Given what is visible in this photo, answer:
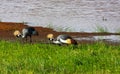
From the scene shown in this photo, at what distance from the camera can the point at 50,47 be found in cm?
1242

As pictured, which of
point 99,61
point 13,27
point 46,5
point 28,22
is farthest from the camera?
point 46,5

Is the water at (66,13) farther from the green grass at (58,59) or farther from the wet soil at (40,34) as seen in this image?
the green grass at (58,59)

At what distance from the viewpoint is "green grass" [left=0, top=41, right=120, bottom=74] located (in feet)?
30.4

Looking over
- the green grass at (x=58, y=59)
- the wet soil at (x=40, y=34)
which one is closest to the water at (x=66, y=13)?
the wet soil at (x=40, y=34)

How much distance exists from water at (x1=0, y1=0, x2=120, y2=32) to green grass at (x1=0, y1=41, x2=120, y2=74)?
5752 mm

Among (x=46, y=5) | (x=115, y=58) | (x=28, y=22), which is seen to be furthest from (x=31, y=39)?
(x=46, y=5)

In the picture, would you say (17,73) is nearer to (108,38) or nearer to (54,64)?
(54,64)

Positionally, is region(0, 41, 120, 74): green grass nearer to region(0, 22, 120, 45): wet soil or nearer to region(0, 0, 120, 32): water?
region(0, 22, 120, 45): wet soil

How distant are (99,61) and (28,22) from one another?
9.82 meters

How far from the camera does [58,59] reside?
10430mm

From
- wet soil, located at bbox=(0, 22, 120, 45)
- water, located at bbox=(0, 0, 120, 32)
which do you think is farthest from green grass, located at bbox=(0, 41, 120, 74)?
water, located at bbox=(0, 0, 120, 32)

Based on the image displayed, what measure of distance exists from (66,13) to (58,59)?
11924mm

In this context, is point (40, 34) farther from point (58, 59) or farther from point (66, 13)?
point (58, 59)

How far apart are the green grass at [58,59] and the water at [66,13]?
18.9ft
